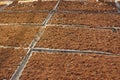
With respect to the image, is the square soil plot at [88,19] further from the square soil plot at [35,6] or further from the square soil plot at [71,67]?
the square soil plot at [71,67]

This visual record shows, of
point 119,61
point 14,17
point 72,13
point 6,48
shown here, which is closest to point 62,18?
point 72,13

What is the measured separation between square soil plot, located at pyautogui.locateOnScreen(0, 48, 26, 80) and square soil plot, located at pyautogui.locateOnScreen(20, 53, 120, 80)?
0.83 ft

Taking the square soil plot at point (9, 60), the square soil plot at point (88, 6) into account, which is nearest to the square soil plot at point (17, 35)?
the square soil plot at point (9, 60)

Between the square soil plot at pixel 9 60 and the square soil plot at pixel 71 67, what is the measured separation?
0.25 metres

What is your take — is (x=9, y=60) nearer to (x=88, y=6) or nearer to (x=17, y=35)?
(x=17, y=35)

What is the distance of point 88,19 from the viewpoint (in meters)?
6.54

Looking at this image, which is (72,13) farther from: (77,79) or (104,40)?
(77,79)

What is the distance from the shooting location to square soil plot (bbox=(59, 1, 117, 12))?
717cm

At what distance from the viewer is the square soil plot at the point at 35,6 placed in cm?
753

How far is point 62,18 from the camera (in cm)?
666

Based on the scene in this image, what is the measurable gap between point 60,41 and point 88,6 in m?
2.42

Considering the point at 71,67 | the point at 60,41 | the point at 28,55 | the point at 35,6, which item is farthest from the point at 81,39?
the point at 35,6

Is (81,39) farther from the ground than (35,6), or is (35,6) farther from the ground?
(35,6)

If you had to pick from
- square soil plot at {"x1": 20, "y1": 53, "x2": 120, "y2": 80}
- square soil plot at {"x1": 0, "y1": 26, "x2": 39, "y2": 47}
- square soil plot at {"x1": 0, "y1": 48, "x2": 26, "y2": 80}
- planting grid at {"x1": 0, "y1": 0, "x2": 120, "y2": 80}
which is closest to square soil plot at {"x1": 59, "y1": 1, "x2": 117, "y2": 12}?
planting grid at {"x1": 0, "y1": 0, "x2": 120, "y2": 80}
